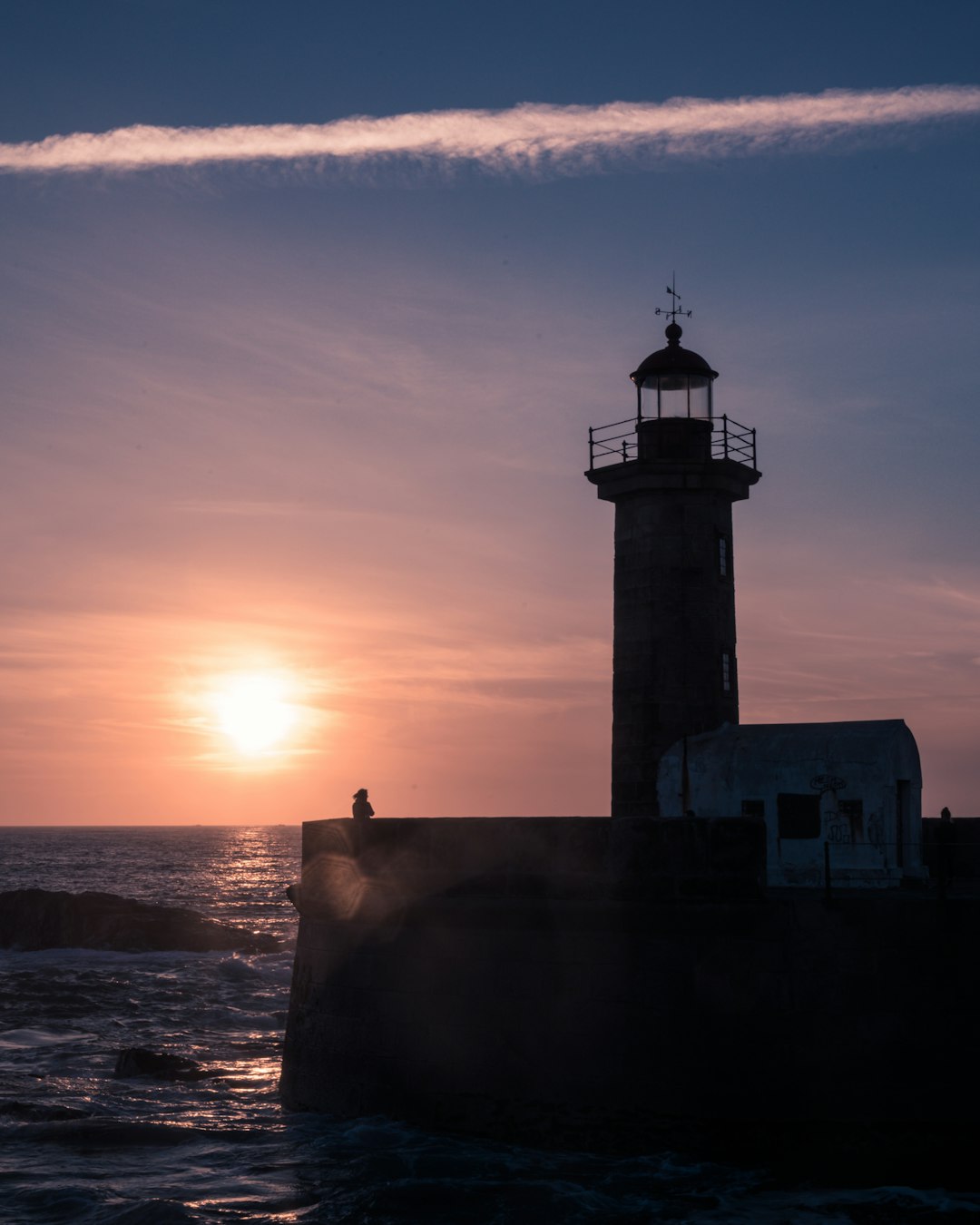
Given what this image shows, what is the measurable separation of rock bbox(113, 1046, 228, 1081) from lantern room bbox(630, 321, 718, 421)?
12.4 metres

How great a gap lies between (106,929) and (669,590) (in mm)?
24612

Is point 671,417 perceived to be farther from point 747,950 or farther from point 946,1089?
point 946,1089

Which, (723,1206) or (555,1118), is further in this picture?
(555,1118)

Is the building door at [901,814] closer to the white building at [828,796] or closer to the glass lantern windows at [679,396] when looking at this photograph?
the white building at [828,796]

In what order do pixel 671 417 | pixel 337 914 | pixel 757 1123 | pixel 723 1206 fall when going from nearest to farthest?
pixel 723 1206, pixel 757 1123, pixel 337 914, pixel 671 417

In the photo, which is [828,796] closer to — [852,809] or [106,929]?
[852,809]

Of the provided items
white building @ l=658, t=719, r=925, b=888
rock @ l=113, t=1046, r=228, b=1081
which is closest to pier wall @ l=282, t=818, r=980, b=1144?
white building @ l=658, t=719, r=925, b=888

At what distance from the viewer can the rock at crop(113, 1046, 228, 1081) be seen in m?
19.4

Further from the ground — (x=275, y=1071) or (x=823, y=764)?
(x=823, y=764)

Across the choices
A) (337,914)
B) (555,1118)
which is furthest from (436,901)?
(555,1118)

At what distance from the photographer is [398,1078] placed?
1518 centimetres

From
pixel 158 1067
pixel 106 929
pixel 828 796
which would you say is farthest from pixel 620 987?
pixel 106 929

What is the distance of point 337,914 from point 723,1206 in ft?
19.4

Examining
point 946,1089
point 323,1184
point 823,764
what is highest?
point 823,764
